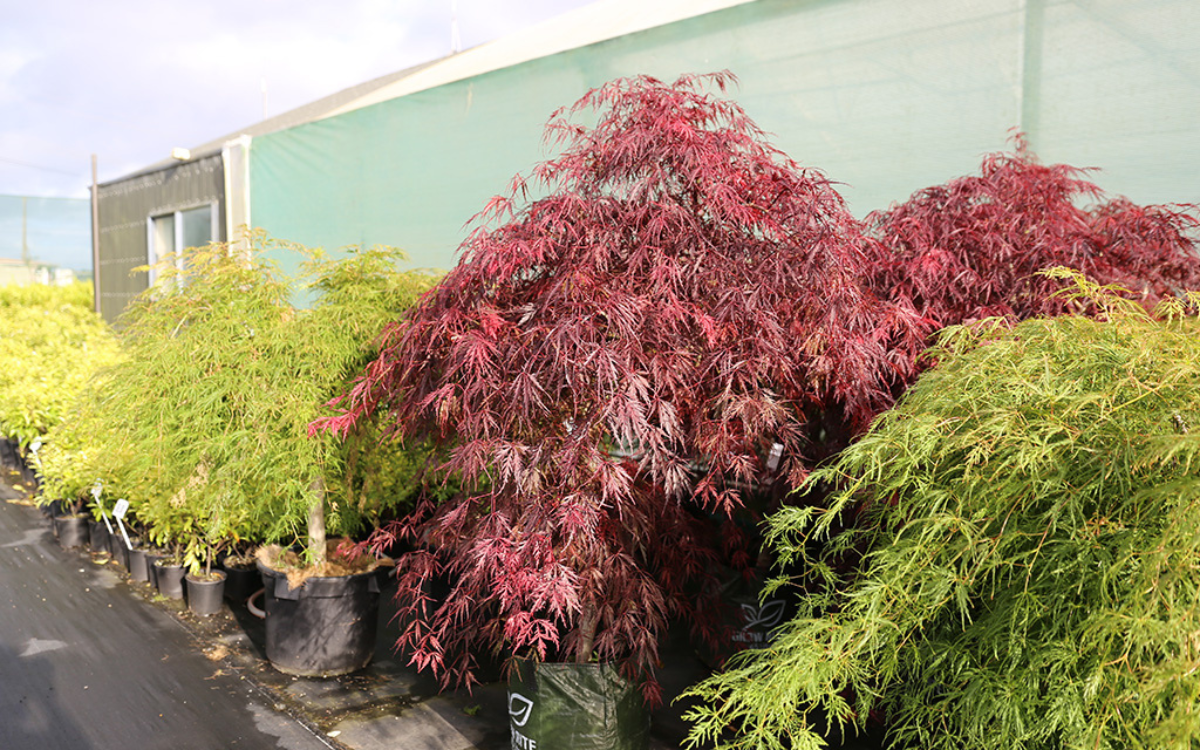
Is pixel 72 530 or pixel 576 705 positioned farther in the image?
pixel 72 530

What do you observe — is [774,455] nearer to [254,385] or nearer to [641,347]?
[641,347]

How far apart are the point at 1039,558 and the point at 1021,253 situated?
1435 millimetres

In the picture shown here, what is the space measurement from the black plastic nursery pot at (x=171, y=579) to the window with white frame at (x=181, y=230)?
434cm

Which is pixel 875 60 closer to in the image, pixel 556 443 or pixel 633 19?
pixel 633 19

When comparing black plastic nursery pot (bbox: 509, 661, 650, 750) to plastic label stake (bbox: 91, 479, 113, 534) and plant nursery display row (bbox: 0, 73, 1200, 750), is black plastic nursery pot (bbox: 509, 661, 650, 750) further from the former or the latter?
plastic label stake (bbox: 91, 479, 113, 534)

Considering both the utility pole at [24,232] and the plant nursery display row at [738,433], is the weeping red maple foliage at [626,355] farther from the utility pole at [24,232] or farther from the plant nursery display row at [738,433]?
the utility pole at [24,232]

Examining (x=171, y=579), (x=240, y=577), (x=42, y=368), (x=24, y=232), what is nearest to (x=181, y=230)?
(x=42, y=368)

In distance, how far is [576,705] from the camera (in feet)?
7.76

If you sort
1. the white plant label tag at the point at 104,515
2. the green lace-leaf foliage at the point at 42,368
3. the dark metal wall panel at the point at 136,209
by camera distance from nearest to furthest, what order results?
the white plant label tag at the point at 104,515, the green lace-leaf foliage at the point at 42,368, the dark metal wall panel at the point at 136,209

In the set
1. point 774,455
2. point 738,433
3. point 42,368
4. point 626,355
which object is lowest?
point 42,368

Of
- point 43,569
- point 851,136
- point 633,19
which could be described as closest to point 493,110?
point 633,19

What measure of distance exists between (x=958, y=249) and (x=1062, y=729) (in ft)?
5.49

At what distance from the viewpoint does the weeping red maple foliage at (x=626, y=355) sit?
2119mm

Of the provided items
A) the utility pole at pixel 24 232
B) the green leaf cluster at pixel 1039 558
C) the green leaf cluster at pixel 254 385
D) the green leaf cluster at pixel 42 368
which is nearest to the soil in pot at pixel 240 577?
the green leaf cluster at pixel 254 385
